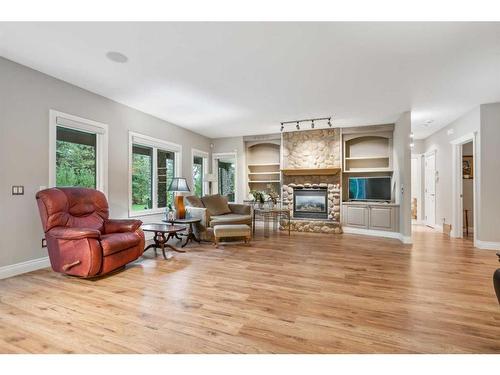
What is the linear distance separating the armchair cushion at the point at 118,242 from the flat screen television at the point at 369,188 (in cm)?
521

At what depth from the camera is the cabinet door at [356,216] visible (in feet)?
20.1

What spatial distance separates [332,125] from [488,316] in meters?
4.92

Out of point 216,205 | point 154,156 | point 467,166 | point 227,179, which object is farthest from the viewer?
point 227,179

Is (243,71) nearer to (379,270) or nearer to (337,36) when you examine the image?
(337,36)

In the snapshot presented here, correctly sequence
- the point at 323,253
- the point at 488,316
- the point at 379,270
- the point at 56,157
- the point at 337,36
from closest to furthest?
1. the point at 488,316
2. the point at 337,36
3. the point at 379,270
4. the point at 56,157
5. the point at 323,253

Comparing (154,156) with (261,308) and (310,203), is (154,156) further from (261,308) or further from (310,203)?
(261,308)

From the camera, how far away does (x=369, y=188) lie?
20.6ft

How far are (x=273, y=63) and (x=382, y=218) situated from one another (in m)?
4.47

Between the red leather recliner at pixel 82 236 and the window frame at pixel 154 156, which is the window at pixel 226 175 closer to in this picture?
the window frame at pixel 154 156

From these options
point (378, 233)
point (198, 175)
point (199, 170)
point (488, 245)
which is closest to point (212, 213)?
point (198, 175)

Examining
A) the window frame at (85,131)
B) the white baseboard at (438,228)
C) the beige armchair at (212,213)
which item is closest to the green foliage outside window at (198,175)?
the beige armchair at (212,213)

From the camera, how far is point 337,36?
101 inches
